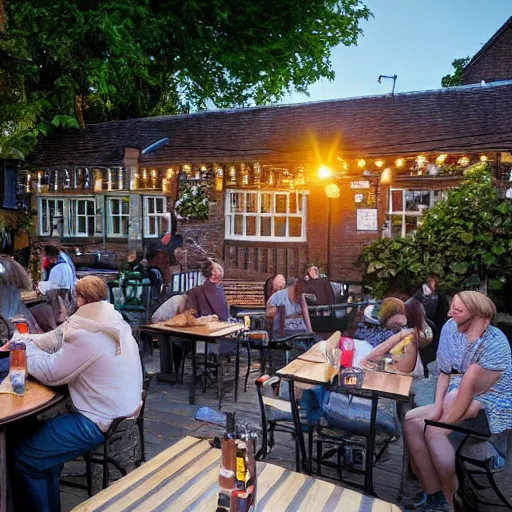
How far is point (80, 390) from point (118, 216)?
32.3 ft

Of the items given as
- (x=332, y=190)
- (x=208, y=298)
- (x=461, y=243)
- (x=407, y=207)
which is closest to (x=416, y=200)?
(x=407, y=207)

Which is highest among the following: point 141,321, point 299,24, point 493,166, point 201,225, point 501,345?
point 299,24

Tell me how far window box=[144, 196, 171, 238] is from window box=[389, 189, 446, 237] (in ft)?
16.5

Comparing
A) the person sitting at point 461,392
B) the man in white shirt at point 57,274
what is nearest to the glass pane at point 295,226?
the man in white shirt at point 57,274

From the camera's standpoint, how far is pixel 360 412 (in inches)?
169

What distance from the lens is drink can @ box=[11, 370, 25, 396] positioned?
330 centimetres

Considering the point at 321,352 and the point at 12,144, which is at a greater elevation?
the point at 12,144

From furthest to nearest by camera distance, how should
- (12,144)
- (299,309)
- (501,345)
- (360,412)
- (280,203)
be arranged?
(280,203) → (12,144) → (299,309) → (360,412) → (501,345)

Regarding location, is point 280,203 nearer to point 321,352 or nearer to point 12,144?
point 12,144

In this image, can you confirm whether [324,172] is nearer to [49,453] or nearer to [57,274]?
[57,274]

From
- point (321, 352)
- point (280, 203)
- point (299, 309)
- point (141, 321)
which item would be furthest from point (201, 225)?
point (321, 352)

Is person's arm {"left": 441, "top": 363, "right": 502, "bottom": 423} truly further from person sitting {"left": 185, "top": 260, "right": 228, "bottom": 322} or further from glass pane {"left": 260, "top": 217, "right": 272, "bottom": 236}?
glass pane {"left": 260, "top": 217, "right": 272, "bottom": 236}

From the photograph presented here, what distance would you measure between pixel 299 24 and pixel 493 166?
10.9 m

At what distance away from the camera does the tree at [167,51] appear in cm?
1377
